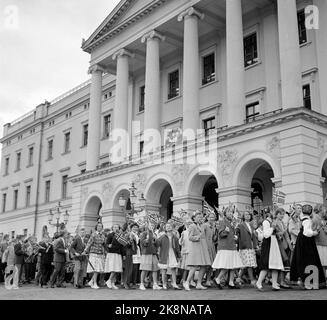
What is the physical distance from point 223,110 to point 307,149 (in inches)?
359

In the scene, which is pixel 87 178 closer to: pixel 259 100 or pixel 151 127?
pixel 151 127

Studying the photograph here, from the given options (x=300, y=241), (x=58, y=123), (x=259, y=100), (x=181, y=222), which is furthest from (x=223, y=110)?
(x=58, y=123)

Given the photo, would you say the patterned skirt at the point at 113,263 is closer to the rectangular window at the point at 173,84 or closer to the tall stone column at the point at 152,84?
the tall stone column at the point at 152,84

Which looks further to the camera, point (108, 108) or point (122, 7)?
point (108, 108)

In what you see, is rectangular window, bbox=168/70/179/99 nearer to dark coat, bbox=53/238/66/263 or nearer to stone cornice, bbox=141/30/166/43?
stone cornice, bbox=141/30/166/43

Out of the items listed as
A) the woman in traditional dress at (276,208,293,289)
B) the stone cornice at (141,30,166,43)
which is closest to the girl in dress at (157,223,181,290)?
the woman in traditional dress at (276,208,293,289)

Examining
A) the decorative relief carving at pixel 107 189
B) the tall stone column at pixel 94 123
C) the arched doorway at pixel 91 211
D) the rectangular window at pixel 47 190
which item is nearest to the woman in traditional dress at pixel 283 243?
the decorative relief carving at pixel 107 189

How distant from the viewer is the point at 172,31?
28922 mm

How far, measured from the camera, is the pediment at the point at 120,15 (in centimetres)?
2938

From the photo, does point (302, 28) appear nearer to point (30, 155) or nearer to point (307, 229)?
point (307, 229)

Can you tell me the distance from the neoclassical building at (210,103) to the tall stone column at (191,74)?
55 millimetres

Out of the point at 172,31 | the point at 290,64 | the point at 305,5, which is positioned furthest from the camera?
the point at 172,31

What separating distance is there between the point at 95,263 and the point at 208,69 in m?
17.5

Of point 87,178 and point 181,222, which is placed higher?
point 87,178
